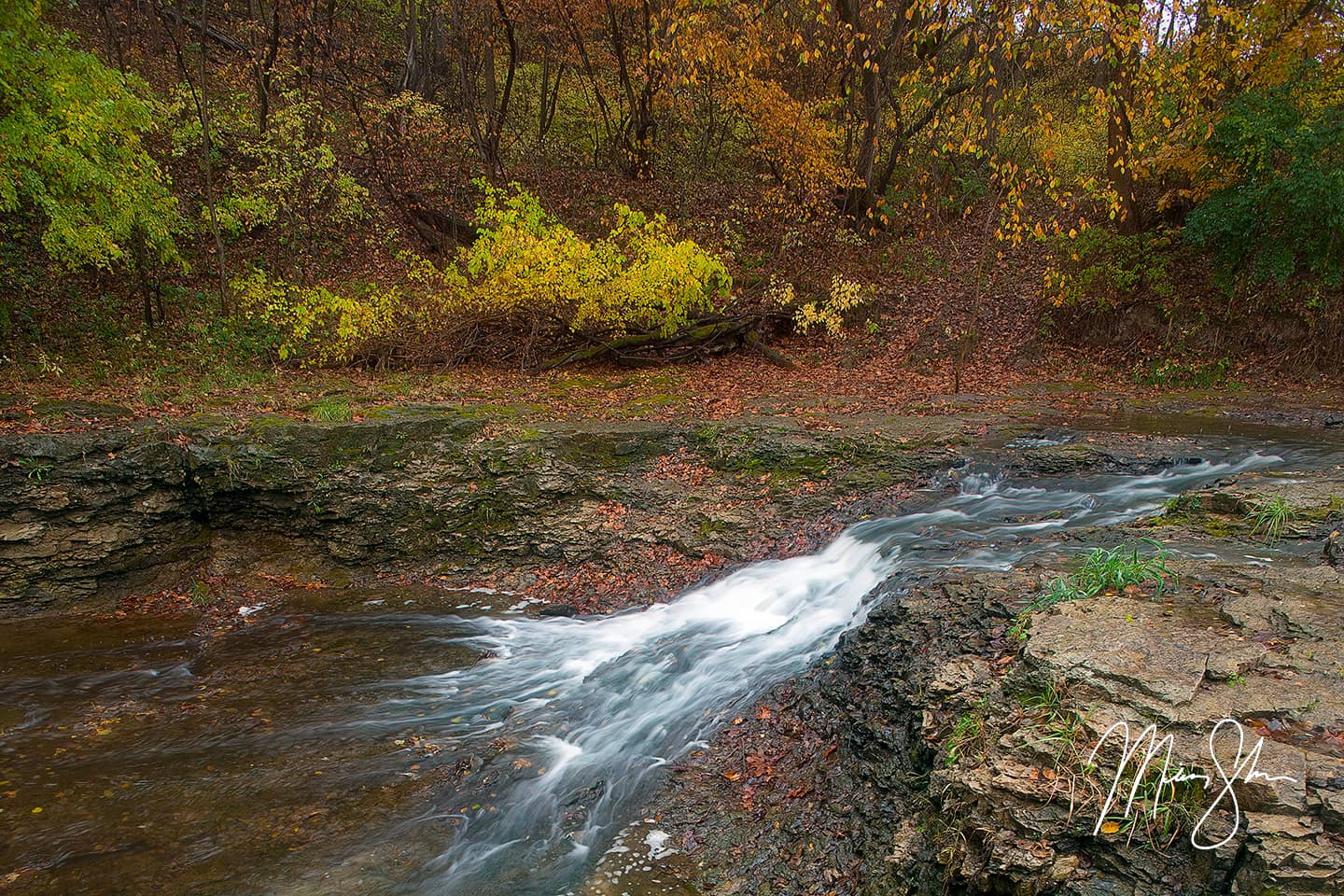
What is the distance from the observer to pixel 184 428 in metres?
9.39

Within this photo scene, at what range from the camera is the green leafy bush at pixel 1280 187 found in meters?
11.4

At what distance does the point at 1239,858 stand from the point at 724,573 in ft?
18.2

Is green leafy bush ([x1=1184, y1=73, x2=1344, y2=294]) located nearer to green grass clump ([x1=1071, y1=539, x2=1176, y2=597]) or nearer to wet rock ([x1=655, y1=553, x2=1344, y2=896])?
wet rock ([x1=655, y1=553, x2=1344, y2=896])

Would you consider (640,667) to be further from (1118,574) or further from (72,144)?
(72,144)

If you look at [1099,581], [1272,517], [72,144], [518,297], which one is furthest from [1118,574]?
[72,144]

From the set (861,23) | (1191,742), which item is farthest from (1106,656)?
(861,23)

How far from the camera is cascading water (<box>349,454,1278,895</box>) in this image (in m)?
4.98

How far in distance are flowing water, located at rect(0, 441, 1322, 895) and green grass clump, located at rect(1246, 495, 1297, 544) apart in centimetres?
112

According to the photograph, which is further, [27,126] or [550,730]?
[27,126]

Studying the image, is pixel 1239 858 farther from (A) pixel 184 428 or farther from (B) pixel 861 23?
(B) pixel 861 23

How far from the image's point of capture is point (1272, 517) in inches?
239
